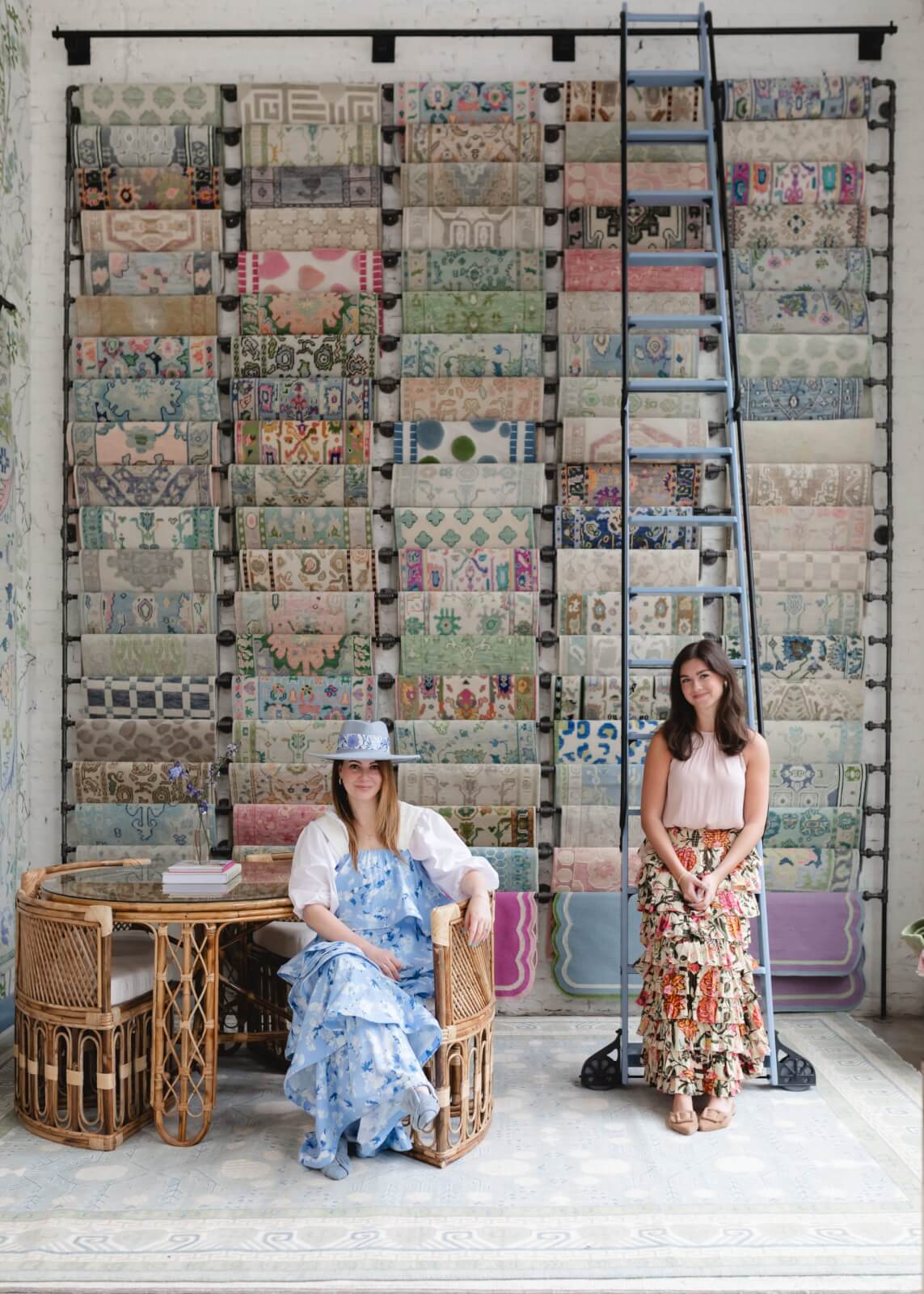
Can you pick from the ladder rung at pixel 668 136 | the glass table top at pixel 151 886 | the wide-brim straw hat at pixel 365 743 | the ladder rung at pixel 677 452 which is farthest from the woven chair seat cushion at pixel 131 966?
the ladder rung at pixel 668 136

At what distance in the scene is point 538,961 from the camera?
196 inches

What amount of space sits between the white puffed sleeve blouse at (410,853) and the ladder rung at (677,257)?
7.58ft

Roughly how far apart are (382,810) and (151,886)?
0.79 metres

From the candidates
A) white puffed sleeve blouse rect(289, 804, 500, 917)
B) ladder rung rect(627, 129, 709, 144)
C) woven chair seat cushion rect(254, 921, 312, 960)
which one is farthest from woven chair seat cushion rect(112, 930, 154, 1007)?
ladder rung rect(627, 129, 709, 144)

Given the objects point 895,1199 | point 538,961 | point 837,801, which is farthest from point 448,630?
point 895,1199

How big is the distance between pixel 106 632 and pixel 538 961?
2.26 metres

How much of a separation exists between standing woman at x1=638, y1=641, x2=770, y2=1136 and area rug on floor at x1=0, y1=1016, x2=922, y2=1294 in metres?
0.21

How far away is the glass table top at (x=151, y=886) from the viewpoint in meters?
3.64

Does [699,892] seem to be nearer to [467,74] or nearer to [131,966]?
[131,966]

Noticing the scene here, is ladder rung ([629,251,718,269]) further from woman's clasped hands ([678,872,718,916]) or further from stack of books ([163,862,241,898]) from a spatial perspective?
stack of books ([163,862,241,898])

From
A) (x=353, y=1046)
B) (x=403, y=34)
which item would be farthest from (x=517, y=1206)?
(x=403, y=34)

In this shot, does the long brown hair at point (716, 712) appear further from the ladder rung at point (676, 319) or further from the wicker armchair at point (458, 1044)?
the ladder rung at point (676, 319)

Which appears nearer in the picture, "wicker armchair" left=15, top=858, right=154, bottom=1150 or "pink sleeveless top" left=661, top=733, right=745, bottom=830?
"wicker armchair" left=15, top=858, right=154, bottom=1150

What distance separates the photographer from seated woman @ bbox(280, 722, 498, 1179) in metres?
3.32
